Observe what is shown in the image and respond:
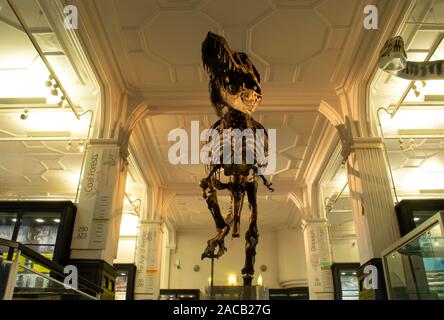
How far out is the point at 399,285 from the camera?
5.11 m

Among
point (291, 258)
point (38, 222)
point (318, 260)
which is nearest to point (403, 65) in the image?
point (38, 222)

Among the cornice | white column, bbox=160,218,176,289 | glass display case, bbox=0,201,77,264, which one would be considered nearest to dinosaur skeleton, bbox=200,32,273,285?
the cornice

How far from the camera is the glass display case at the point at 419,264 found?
4090 mm

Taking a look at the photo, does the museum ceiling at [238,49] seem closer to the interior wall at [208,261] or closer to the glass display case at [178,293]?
the glass display case at [178,293]

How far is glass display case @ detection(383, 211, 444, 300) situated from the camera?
161 inches

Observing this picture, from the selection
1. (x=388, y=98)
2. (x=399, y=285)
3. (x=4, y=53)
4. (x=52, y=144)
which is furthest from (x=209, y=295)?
(x=52, y=144)

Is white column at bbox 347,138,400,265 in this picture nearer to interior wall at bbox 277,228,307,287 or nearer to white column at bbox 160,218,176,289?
interior wall at bbox 277,228,307,287

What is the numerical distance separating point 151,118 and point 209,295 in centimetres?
656

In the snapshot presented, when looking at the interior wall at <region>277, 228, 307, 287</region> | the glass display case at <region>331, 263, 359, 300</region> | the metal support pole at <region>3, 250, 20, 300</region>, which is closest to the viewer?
the metal support pole at <region>3, 250, 20, 300</region>

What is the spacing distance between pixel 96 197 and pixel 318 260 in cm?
714

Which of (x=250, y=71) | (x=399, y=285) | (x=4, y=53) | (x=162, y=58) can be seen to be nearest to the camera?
(x=250, y=71)

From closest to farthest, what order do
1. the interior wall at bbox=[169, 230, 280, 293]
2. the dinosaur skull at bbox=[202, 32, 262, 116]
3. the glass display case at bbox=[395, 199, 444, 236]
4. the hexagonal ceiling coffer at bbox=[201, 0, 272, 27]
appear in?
1. the dinosaur skull at bbox=[202, 32, 262, 116]
2. the hexagonal ceiling coffer at bbox=[201, 0, 272, 27]
3. the glass display case at bbox=[395, 199, 444, 236]
4. the interior wall at bbox=[169, 230, 280, 293]

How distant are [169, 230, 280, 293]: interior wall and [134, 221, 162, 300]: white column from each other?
4.85 metres
